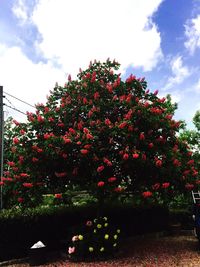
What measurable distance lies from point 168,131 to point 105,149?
258 centimetres

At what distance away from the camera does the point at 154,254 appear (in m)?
11.3

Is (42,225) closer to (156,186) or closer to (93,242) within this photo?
(93,242)

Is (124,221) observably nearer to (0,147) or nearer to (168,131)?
(168,131)

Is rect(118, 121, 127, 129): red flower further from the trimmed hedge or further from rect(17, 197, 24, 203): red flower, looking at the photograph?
rect(17, 197, 24, 203): red flower

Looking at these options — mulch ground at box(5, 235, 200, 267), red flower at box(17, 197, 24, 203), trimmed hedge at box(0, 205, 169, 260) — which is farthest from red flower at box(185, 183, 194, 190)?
red flower at box(17, 197, 24, 203)

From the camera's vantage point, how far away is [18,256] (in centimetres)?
1088

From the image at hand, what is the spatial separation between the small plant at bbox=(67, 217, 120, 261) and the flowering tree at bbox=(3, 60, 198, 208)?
1260mm

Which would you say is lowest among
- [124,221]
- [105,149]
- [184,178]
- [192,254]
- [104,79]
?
[192,254]

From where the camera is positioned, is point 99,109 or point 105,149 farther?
point 99,109

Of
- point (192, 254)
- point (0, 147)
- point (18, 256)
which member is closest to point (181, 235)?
point (192, 254)

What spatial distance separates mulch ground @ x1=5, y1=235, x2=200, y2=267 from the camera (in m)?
10.1

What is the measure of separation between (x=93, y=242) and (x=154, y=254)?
2.26 m

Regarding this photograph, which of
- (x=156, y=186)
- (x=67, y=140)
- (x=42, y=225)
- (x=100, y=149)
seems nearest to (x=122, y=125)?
(x=100, y=149)

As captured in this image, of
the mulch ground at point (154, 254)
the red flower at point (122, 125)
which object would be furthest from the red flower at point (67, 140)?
the mulch ground at point (154, 254)
